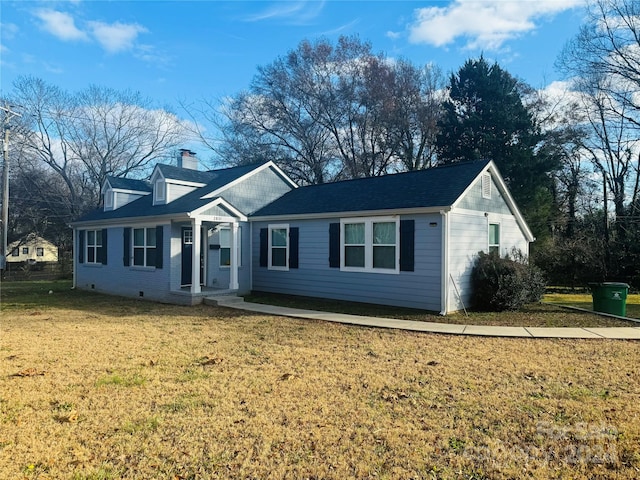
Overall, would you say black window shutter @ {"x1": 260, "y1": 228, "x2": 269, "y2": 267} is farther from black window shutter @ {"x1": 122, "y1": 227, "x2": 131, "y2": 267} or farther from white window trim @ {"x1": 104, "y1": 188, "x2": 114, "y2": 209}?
white window trim @ {"x1": 104, "y1": 188, "x2": 114, "y2": 209}

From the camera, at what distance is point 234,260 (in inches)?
558

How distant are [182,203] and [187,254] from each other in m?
1.78

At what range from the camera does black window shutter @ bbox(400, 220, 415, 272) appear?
11.4 meters

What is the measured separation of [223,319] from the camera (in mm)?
10266

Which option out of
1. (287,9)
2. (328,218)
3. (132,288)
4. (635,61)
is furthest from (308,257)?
(635,61)

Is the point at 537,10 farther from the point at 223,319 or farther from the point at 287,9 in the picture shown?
the point at 223,319

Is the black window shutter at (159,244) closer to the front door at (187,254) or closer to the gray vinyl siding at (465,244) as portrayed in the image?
the front door at (187,254)

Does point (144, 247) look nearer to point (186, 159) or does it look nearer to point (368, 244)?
point (186, 159)

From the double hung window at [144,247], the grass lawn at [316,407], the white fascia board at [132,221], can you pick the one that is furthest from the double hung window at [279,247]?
the grass lawn at [316,407]

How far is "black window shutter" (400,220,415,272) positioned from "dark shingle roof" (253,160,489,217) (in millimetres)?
523

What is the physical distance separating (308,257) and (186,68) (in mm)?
11696

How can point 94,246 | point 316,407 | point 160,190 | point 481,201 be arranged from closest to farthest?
point 316,407
point 481,201
point 160,190
point 94,246

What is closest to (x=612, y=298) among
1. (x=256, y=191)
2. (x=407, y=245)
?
(x=407, y=245)

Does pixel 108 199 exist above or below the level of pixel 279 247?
above
